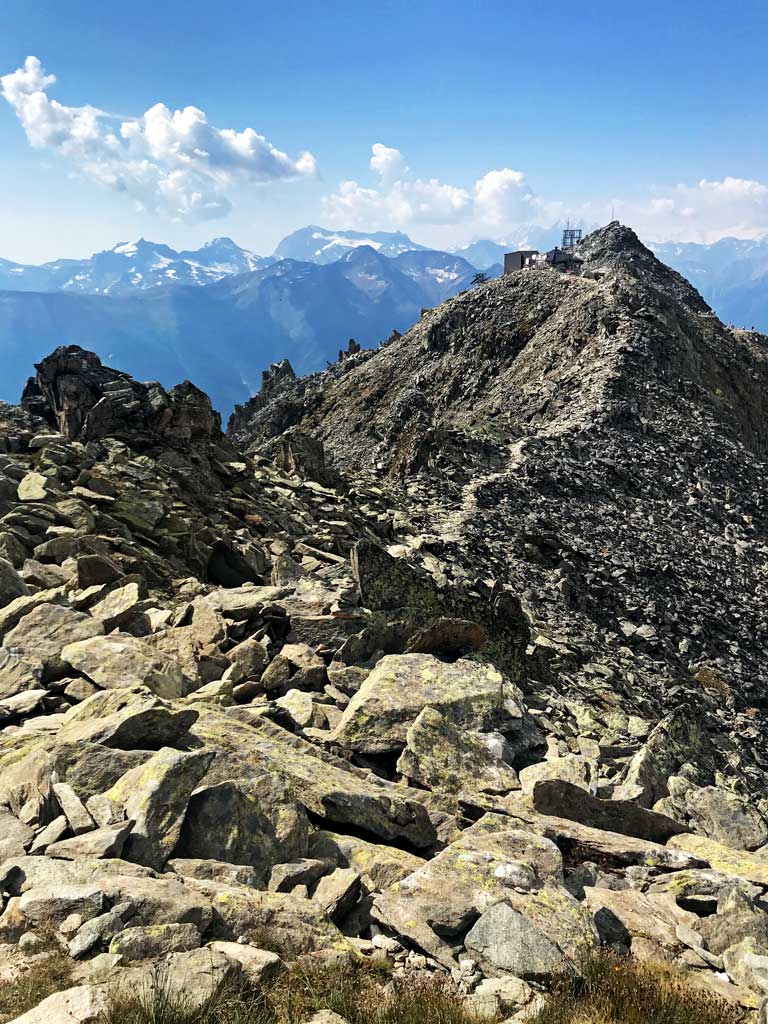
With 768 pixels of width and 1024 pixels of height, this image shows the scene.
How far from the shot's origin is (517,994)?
657 centimetres

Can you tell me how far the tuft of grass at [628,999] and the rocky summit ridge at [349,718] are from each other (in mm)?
279

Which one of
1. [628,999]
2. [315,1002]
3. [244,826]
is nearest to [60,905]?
[244,826]

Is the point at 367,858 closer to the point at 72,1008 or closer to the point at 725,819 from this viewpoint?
the point at 72,1008

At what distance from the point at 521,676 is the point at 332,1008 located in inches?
614

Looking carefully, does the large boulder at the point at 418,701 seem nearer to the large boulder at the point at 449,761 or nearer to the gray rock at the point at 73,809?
the large boulder at the point at 449,761

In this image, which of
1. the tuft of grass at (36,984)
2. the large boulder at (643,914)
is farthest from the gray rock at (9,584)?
the large boulder at (643,914)

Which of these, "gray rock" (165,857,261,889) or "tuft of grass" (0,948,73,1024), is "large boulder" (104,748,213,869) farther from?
"tuft of grass" (0,948,73,1024)

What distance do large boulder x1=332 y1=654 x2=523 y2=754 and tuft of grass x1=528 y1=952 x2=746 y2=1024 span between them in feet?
19.0

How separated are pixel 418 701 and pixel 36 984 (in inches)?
337

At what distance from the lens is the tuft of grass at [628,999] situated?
6305 millimetres

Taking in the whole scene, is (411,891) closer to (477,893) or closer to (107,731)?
(477,893)

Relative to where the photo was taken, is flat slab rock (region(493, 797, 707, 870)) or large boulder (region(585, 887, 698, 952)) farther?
flat slab rock (region(493, 797, 707, 870))

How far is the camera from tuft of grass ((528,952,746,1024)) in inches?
248

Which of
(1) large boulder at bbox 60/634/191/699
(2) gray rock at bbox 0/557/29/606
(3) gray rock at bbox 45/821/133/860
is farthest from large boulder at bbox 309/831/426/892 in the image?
(2) gray rock at bbox 0/557/29/606
